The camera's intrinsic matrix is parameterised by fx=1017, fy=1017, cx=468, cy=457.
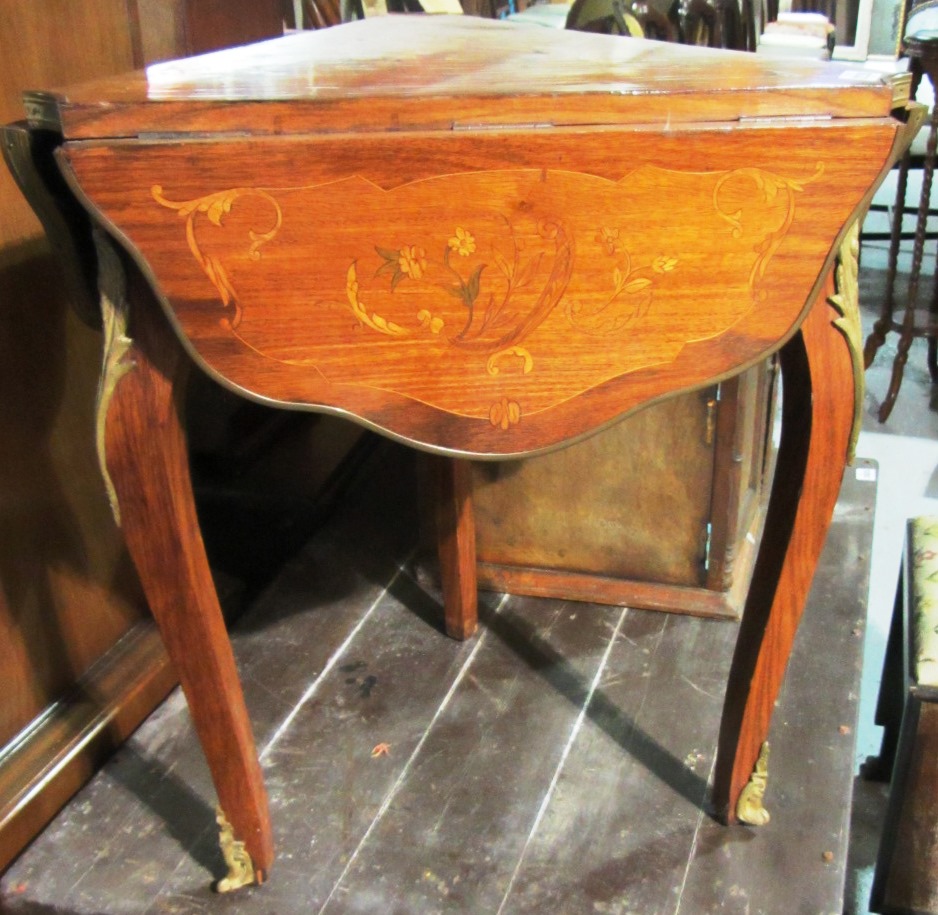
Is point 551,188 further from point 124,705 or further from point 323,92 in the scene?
point 124,705

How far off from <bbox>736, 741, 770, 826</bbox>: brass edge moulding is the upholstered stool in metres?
0.18

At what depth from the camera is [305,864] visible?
0.99 meters

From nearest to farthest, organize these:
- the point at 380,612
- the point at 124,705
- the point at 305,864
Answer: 1. the point at 305,864
2. the point at 124,705
3. the point at 380,612

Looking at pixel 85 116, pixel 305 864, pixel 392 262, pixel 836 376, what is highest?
pixel 85 116

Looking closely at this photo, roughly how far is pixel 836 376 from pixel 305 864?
67cm

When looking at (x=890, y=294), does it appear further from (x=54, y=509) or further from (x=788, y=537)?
(x=54, y=509)

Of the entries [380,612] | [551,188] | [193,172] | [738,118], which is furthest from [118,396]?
[380,612]

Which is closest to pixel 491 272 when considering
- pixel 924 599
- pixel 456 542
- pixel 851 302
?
pixel 851 302

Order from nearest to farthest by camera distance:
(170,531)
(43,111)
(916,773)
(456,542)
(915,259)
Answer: (43,111), (170,531), (916,773), (456,542), (915,259)

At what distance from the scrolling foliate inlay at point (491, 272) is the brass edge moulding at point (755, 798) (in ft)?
1.47

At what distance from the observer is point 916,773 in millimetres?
1065

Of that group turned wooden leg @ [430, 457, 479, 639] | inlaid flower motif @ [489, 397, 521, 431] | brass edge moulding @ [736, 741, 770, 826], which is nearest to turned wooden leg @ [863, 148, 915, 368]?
turned wooden leg @ [430, 457, 479, 639]

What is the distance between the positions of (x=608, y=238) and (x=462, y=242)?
10 cm

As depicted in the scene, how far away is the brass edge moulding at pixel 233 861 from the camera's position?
0.94 m
